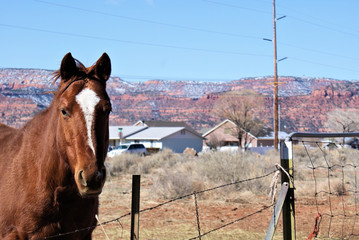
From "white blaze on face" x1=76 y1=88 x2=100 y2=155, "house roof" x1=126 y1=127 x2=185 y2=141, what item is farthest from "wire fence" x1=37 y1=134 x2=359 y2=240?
"house roof" x1=126 y1=127 x2=185 y2=141

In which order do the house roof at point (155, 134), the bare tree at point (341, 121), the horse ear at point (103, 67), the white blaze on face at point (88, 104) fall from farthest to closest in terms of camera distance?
the house roof at point (155, 134)
the bare tree at point (341, 121)
the horse ear at point (103, 67)
the white blaze on face at point (88, 104)

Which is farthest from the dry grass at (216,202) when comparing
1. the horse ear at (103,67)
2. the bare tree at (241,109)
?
the bare tree at (241,109)

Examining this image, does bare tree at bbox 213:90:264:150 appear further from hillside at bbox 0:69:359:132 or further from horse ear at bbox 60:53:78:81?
horse ear at bbox 60:53:78:81

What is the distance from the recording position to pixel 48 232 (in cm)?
363

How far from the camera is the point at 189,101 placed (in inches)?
6417

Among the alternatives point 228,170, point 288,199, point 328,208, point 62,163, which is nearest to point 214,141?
point 228,170

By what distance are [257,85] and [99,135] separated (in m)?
178

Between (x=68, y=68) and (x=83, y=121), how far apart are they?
63 cm

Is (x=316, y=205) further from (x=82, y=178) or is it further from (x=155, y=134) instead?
(x=155, y=134)

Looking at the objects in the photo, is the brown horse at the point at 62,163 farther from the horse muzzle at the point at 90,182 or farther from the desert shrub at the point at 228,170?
the desert shrub at the point at 228,170

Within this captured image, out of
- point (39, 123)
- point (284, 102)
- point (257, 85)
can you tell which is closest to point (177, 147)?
point (39, 123)

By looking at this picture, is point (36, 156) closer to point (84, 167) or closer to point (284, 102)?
point (84, 167)

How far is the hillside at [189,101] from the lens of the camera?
11412 centimetres

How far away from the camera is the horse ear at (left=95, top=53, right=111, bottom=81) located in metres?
3.98
